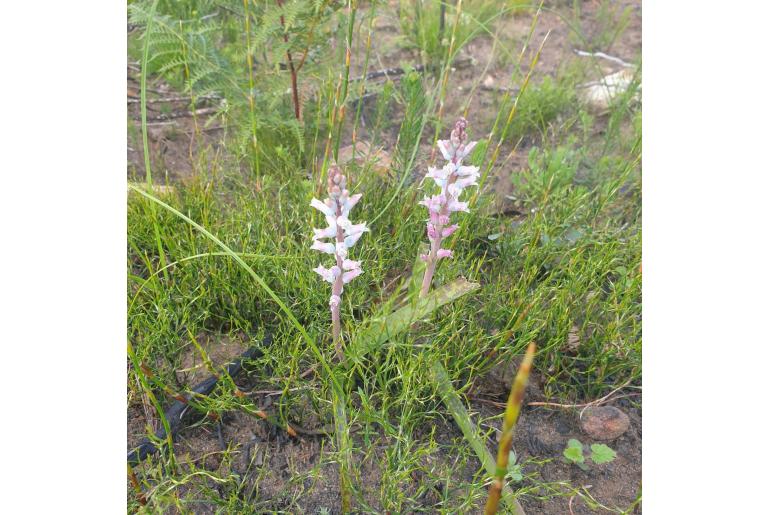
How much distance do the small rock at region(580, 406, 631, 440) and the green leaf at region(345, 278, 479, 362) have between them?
0.57 metres

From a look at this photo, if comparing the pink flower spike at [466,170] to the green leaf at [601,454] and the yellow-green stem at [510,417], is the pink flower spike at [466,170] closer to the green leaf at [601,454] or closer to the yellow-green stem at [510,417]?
the yellow-green stem at [510,417]

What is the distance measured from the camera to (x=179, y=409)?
1561 mm

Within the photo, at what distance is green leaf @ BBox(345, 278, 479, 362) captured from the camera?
1.54 meters

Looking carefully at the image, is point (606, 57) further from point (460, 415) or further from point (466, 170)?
point (460, 415)

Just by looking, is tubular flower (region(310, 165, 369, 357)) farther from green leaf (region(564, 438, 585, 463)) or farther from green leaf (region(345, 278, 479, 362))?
green leaf (region(564, 438, 585, 463))

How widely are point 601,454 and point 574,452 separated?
3.1 inches

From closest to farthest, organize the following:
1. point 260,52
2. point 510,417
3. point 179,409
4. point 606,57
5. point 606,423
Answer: point 510,417 → point 179,409 → point 606,423 → point 260,52 → point 606,57

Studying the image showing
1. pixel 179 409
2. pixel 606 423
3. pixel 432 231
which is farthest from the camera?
pixel 606 423

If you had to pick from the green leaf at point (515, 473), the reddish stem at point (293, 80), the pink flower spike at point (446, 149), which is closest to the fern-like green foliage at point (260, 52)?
the reddish stem at point (293, 80)

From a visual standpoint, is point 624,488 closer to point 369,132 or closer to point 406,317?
point 406,317

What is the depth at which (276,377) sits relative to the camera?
1.62 m

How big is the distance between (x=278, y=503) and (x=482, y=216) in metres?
1.21

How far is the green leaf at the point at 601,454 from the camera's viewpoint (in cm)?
156

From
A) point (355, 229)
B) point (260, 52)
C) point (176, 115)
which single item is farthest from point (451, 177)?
point (176, 115)
